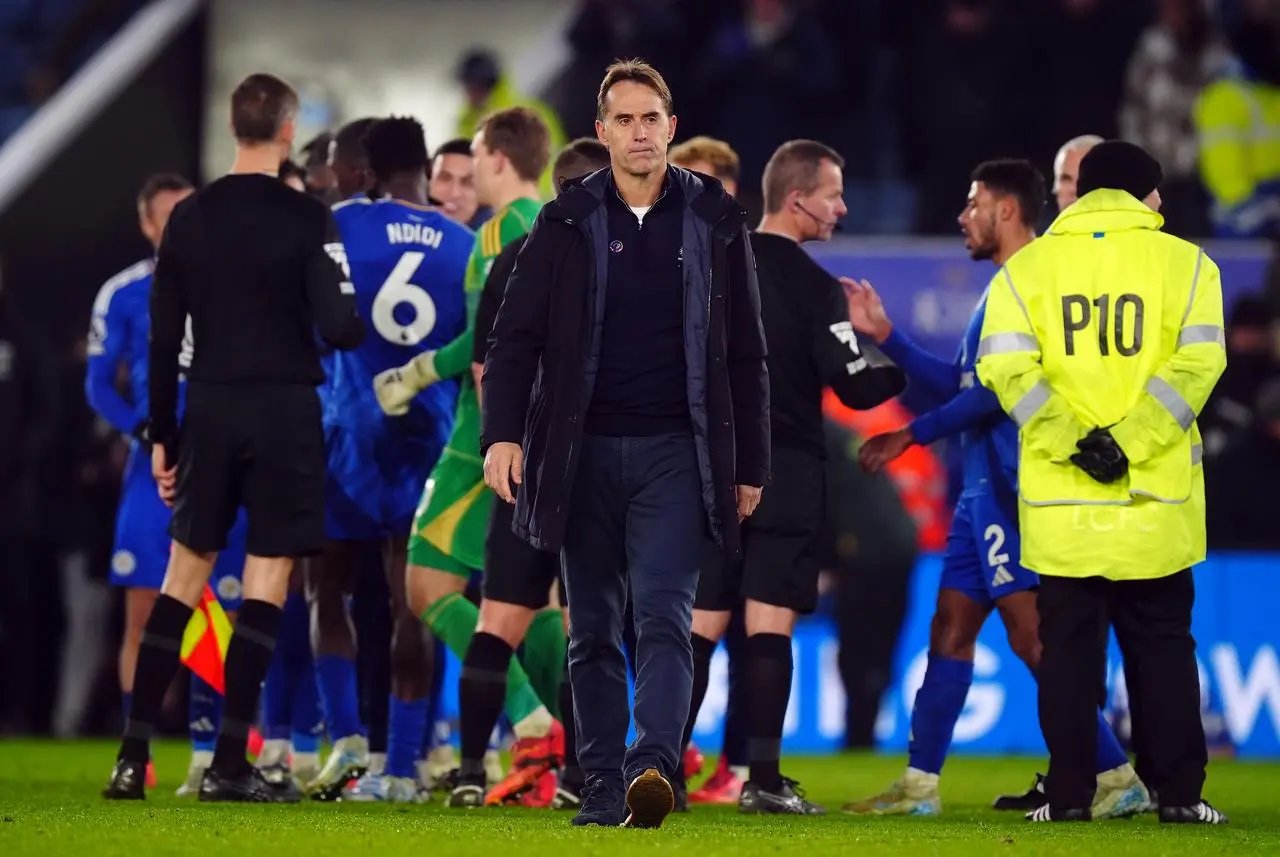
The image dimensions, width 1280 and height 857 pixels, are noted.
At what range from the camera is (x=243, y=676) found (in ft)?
23.8

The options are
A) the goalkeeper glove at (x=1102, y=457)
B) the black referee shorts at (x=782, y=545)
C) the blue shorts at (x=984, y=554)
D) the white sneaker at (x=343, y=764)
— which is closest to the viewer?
the goalkeeper glove at (x=1102, y=457)

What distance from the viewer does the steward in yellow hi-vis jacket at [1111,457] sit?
273 inches

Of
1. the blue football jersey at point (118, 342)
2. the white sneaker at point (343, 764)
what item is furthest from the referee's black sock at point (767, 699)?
the blue football jersey at point (118, 342)

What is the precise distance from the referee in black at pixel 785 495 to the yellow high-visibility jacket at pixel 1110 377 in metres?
0.62

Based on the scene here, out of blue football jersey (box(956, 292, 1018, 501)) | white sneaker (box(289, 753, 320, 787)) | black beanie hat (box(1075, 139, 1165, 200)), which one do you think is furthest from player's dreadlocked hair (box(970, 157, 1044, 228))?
white sneaker (box(289, 753, 320, 787))

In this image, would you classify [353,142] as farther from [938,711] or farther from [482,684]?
[938,711]

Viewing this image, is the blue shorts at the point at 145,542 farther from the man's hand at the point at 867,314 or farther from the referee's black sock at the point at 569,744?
the man's hand at the point at 867,314

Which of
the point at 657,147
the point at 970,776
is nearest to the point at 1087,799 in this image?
the point at 657,147

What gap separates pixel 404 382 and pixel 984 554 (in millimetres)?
2109

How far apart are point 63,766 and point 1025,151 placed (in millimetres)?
8129

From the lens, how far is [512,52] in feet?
51.8

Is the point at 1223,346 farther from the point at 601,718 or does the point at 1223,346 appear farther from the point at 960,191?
the point at 960,191

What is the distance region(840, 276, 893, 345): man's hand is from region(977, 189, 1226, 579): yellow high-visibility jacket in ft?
3.15

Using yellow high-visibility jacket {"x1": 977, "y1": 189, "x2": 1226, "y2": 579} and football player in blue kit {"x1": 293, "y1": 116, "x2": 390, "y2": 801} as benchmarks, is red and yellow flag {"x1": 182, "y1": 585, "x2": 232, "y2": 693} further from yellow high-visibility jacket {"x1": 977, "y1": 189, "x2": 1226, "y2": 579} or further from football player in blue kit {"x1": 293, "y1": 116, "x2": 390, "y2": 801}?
yellow high-visibility jacket {"x1": 977, "y1": 189, "x2": 1226, "y2": 579}
